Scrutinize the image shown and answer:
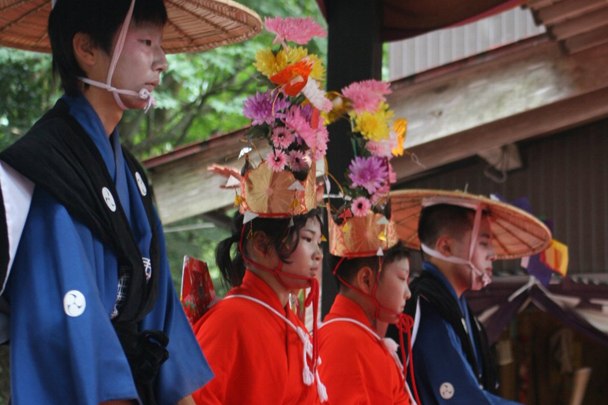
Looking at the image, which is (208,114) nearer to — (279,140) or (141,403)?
(279,140)

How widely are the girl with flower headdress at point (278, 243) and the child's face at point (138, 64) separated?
3.36 feet

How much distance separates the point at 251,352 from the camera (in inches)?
160

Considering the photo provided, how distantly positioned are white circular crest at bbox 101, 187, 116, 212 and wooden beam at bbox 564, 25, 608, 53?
4419 millimetres

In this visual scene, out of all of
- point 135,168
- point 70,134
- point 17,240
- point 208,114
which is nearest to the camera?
point 17,240

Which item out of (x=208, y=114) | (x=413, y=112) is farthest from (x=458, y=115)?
(x=208, y=114)

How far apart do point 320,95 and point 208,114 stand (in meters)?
8.71

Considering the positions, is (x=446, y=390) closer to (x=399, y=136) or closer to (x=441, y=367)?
(x=441, y=367)

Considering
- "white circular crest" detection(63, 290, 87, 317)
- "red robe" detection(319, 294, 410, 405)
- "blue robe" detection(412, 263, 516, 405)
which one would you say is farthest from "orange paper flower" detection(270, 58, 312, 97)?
"blue robe" detection(412, 263, 516, 405)

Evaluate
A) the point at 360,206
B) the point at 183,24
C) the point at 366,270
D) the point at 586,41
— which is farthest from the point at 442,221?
the point at 183,24

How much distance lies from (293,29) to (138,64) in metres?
1.15

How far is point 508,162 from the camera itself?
8422 millimetres

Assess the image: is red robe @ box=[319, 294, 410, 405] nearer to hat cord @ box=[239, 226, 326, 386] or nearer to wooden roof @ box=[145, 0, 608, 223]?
hat cord @ box=[239, 226, 326, 386]

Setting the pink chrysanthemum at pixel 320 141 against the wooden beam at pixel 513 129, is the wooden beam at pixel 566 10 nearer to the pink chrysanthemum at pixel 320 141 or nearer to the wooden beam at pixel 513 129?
the wooden beam at pixel 513 129

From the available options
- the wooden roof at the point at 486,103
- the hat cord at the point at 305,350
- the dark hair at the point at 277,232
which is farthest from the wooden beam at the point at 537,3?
the hat cord at the point at 305,350
